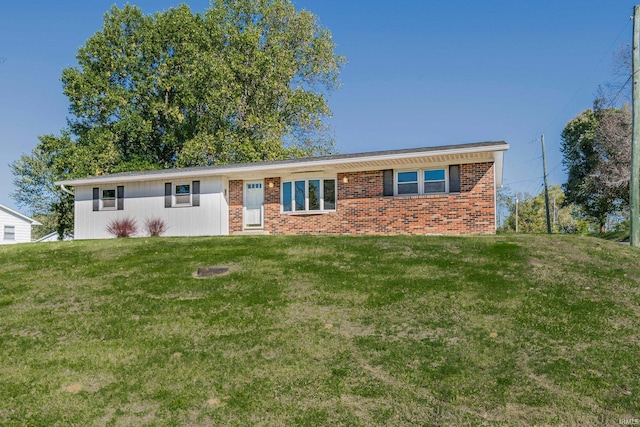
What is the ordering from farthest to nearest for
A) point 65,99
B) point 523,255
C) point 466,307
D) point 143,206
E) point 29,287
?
point 65,99 → point 143,206 → point 523,255 → point 29,287 → point 466,307

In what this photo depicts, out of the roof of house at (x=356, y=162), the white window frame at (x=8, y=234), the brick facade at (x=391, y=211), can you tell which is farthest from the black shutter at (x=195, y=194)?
the white window frame at (x=8, y=234)

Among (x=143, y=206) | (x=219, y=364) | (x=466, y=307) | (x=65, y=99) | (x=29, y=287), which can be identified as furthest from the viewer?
(x=65, y=99)

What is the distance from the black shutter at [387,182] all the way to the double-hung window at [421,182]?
0.24m

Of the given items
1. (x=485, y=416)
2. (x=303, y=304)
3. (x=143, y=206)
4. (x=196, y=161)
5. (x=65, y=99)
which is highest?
(x=65, y=99)

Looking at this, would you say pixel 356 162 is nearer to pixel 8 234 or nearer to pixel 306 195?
pixel 306 195

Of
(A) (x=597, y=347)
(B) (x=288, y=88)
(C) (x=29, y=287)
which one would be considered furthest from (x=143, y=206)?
(A) (x=597, y=347)

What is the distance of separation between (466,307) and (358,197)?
11.4 m

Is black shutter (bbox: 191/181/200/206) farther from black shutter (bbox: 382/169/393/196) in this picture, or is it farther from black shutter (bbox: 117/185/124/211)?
black shutter (bbox: 382/169/393/196)

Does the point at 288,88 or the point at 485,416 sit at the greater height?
the point at 288,88

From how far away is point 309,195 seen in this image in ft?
65.2

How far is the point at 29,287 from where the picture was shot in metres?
10.2

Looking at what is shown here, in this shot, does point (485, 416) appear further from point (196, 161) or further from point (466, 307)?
point (196, 161)

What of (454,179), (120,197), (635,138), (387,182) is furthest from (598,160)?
(120,197)

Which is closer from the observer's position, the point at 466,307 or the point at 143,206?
the point at 466,307
